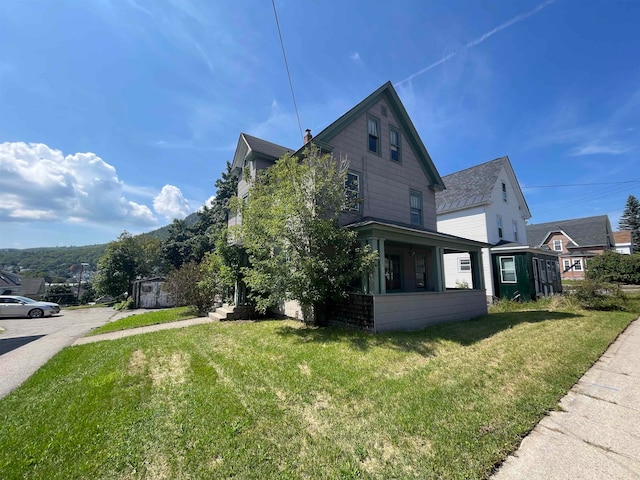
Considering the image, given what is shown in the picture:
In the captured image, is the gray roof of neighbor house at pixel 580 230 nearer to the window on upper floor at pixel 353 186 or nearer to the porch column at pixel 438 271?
the porch column at pixel 438 271

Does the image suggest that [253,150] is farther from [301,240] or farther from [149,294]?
[149,294]

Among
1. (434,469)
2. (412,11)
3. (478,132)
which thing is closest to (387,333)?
(434,469)

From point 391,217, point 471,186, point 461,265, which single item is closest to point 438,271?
point 391,217

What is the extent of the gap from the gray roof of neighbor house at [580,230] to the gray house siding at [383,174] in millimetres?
→ 34814

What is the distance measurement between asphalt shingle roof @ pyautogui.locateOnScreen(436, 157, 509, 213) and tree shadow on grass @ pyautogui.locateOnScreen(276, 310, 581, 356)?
1055 centimetres

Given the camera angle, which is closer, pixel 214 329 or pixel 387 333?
pixel 387 333

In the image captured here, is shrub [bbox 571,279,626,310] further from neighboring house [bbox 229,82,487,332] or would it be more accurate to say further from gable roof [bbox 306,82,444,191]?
gable roof [bbox 306,82,444,191]

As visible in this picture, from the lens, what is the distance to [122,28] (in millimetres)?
8188

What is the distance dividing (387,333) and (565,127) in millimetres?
19932

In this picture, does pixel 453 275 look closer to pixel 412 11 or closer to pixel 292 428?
pixel 412 11

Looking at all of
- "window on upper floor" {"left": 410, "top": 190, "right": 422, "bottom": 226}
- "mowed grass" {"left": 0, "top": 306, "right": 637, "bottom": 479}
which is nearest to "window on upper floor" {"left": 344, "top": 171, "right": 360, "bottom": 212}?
"window on upper floor" {"left": 410, "top": 190, "right": 422, "bottom": 226}

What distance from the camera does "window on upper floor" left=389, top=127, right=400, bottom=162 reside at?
1299cm

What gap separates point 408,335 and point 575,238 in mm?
43788

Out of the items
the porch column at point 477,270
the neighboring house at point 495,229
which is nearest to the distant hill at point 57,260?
the neighboring house at point 495,229
